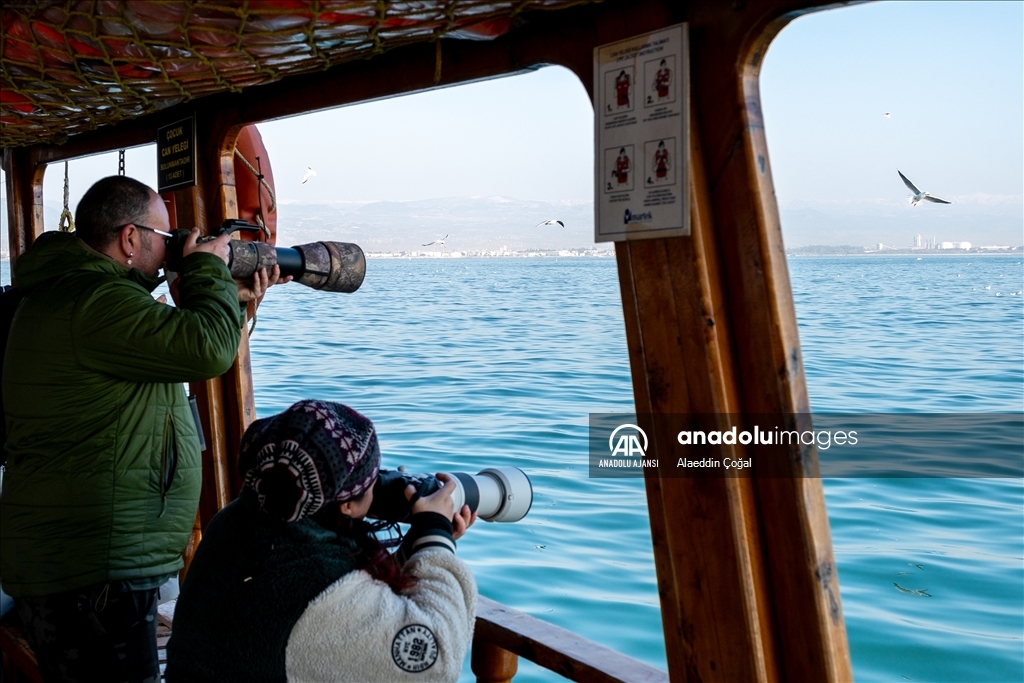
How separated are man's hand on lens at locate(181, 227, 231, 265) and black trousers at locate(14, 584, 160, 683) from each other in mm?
677

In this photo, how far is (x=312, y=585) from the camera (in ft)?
4.21

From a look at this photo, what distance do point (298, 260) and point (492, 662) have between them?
1064 millimetres

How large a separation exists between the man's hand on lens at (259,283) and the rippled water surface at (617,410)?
1590 mm

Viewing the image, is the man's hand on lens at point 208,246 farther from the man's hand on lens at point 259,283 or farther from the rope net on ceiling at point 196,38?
the rope net on ceiling at point 196,38

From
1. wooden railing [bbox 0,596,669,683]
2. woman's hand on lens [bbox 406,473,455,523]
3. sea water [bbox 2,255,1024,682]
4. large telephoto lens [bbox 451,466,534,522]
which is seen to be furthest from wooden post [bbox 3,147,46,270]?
woman's hand on lens [bbox 406,473,455,523]

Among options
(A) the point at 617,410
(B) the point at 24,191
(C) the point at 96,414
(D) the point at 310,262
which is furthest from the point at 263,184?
(A) the point at 617,410

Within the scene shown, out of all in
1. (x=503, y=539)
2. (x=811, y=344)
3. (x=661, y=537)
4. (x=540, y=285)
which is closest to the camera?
(x=661, y=537)

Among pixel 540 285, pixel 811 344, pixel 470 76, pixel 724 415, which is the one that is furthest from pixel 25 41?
pixel 540 285

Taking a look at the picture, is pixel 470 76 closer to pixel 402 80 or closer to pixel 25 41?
pixel 402 80

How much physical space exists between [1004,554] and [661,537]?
13.7ft

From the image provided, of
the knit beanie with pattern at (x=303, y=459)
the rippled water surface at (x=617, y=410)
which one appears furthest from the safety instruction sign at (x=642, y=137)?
the rippled water surface at (x=617, y=410)

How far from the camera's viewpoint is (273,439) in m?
1.32

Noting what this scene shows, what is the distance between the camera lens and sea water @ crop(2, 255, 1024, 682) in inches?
177

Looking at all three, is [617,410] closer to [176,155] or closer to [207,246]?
[176,155]
